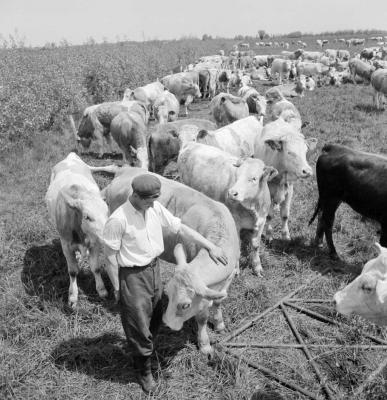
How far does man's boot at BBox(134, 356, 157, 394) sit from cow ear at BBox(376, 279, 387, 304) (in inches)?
85.4

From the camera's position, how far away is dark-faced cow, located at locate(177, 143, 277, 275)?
17.6 feet

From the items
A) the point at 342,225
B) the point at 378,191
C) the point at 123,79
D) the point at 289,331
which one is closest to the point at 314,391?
the point at 289,331

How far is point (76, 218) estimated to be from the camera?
5023mm

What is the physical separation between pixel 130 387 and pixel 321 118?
44.7ft

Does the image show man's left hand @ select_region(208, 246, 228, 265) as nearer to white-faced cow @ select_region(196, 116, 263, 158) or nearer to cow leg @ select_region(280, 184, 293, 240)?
cow leg @ select_region(280, 184, 293, 240)

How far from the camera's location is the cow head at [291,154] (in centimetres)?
625

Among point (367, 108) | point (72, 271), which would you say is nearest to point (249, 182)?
point (72, 271)

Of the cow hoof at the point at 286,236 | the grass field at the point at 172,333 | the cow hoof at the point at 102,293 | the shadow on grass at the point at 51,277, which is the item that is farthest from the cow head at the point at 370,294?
the cow hoof at the point at 286,236

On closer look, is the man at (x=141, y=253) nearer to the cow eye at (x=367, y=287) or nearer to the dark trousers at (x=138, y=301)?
the dark trousers at (x=138, y=301)

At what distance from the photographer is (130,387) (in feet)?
13.2

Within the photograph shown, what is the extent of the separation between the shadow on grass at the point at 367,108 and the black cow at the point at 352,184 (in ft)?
38.1

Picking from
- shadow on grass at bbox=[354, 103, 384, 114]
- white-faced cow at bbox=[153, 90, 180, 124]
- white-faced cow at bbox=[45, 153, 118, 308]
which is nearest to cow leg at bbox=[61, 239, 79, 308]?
white-faced cow at bbox=[45, 153, 118, 308]

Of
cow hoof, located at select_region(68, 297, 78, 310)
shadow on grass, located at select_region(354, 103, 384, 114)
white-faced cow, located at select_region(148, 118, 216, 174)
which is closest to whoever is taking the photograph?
cow hoof, located at select_region(68, 297, 78, 310)

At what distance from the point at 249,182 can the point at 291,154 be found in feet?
4.47
